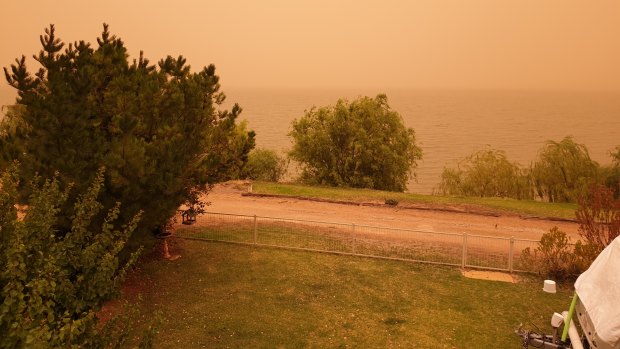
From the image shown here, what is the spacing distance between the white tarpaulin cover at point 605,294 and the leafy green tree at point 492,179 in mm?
→ 30353

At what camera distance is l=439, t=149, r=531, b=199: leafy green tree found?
3859 centimetres

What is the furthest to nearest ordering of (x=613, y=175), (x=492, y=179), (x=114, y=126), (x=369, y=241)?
(x=492, y=179)
(x=613, y=175)
(x=369, y=241)
(x=114, y=126)

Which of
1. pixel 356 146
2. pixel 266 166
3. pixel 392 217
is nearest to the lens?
pixel 392 217

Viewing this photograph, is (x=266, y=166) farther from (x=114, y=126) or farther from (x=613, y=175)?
(x=114, y=126)

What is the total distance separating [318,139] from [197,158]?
22679 mm

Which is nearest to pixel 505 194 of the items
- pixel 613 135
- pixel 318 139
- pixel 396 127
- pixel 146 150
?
pixel 396 127

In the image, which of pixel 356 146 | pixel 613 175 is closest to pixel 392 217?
pixel 356 146

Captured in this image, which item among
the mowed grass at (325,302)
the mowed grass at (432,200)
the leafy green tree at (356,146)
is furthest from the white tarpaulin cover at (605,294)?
the leafy green tree at (356,146)

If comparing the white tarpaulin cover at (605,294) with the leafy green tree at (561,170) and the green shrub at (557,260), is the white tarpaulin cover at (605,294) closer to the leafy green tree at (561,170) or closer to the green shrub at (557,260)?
the green shrub at (557,260)

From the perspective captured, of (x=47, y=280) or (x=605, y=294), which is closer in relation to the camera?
(x=47, y=280)

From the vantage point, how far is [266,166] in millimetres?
42312

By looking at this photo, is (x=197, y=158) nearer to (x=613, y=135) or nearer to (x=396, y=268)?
(x=396, y=268)

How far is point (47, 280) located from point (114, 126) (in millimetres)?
7421

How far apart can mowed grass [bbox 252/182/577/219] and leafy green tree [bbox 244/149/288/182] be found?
9.38 meters
